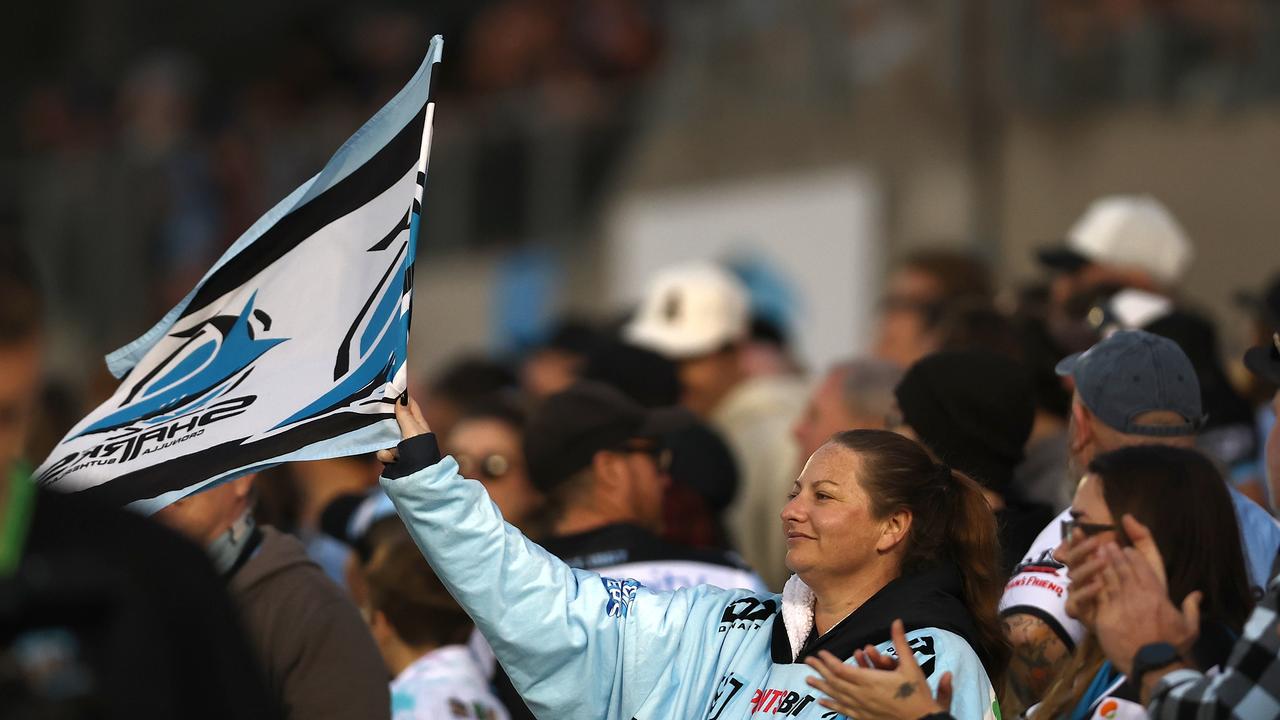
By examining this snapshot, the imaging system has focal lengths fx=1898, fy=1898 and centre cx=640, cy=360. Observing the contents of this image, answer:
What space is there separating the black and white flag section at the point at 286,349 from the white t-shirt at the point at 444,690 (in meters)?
1.02

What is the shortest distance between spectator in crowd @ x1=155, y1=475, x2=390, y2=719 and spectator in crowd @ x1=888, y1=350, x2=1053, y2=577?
1471 millimetres

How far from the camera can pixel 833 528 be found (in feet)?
11.7

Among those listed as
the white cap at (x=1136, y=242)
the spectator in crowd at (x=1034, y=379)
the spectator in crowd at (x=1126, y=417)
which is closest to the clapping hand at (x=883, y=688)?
the spectator in crowd at (x=1126, y=417)

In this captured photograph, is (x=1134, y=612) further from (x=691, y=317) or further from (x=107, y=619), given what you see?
(x=691, y=317)

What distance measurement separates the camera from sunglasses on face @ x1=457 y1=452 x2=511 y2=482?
578 cm

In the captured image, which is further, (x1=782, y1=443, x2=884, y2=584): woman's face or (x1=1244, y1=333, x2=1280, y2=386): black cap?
(x1=1244, y1=333, x2=1280, y2=386): black cap

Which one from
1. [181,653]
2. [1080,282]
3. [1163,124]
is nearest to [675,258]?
[1163,124]

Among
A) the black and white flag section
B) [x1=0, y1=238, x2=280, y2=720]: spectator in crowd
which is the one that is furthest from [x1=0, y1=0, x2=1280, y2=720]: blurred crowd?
the black and white flag section

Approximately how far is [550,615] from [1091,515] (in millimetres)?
1035

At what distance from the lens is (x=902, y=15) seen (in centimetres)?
1072

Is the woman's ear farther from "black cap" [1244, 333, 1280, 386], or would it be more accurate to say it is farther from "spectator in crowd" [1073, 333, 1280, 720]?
"black cap" [1244, 333, 1280, 386]

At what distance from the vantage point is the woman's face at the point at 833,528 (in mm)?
3570

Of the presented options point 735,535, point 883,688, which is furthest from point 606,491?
point 735,535

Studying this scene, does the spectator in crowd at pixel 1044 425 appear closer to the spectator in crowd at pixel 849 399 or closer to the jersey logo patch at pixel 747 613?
the spectator in crowd at pixel 849 399
